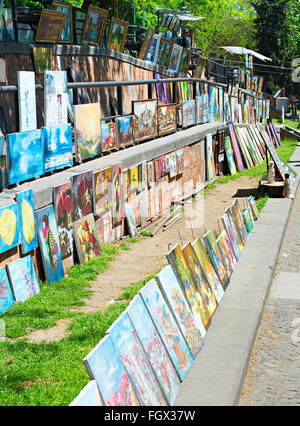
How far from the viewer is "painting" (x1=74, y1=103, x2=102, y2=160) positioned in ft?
40.8

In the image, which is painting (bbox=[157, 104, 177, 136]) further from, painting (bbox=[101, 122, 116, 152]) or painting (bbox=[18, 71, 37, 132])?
painting (bbox=[18, 71, 37, 132])

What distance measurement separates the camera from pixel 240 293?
30.2ft

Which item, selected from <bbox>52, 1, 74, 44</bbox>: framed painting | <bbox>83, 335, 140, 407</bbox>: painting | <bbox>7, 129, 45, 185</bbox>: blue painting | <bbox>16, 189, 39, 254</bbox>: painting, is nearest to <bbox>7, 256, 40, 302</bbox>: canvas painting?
<bbox>16, 189, 39, 254</bbox>: painting

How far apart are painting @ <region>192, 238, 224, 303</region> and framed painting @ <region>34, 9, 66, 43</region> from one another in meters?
8.30

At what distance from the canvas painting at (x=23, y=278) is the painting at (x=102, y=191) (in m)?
3.04

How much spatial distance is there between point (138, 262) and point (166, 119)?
27.2 feet

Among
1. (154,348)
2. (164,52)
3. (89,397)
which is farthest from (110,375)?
(164,52)

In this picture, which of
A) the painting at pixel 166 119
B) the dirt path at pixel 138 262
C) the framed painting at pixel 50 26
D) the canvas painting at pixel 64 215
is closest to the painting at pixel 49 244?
the canvas painting at pixel 64 215

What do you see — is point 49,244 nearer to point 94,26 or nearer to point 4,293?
point 4,293

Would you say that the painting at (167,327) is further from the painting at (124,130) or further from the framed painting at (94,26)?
the framed painting at (94,26)

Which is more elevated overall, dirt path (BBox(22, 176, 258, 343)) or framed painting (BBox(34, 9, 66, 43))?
framed painting (BBox(34, 9, 66, 43))

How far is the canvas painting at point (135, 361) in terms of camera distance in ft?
17.2
